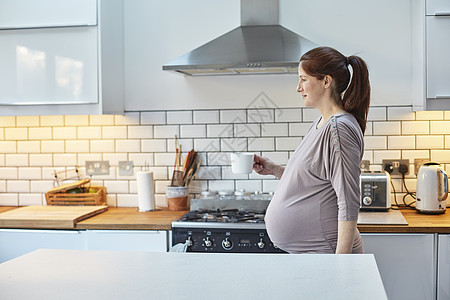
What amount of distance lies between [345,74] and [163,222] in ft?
4.60

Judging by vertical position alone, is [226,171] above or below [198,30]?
below

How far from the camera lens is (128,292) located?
1.19 metres

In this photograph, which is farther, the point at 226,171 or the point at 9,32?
the point at 226,171

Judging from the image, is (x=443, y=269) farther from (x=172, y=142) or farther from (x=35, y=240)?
(x=35, y=240)

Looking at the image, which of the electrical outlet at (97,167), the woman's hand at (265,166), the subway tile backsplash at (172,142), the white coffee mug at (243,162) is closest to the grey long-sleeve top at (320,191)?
the white coffee mug at (243,162)

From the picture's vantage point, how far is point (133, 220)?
122 inches

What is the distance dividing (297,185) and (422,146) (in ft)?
5.29

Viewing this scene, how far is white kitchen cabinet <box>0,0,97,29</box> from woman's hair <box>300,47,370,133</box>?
1.66m

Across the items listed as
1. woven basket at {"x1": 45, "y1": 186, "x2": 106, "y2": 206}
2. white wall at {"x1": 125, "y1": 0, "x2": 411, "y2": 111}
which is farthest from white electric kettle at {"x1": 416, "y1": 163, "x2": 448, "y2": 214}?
woven basket at {"x1": 45, "y1": 186, "x2": 106, "y2": 206}

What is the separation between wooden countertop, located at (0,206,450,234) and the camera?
9.16 ft

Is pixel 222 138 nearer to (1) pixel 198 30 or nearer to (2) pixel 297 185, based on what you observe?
(1) pixel 198 30

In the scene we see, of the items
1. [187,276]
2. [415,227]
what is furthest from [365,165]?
[187,276]

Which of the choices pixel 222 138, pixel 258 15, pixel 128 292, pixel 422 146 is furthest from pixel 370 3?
pixel 128 292

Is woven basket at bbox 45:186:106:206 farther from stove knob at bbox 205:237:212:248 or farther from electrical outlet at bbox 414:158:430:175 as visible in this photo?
electrical outlet at bbox 414:158:430:175
